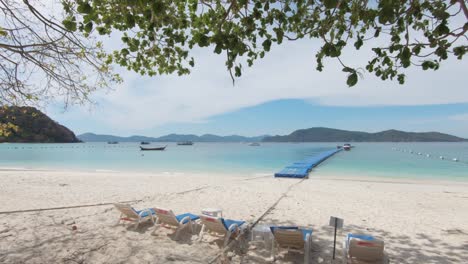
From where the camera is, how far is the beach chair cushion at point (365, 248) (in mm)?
4309

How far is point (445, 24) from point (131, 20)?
12.7 feet

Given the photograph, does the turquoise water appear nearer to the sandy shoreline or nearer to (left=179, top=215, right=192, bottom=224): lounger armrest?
the sandy shoreline

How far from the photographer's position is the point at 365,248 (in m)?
4.36

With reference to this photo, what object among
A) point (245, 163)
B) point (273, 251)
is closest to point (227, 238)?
point (273, 251)

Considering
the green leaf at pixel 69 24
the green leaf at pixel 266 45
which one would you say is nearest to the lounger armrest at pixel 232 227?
the green leaf at pixel 266 45

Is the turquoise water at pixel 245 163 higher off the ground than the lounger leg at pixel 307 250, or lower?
lower

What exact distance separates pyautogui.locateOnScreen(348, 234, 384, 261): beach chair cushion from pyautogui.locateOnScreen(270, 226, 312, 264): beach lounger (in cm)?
64

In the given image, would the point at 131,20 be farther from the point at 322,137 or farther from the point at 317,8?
the point at 322,137

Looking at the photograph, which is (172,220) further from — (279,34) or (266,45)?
(279,34)

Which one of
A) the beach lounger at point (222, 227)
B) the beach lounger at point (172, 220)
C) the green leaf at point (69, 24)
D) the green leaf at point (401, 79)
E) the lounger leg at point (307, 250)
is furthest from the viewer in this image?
the beach lounger at point (172, 220)

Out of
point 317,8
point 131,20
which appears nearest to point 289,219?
point 317,8

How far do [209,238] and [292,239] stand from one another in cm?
164

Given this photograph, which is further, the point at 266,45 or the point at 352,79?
the point at 266,45

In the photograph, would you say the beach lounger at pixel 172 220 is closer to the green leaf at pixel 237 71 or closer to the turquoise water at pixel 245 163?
the green leaf at pixel 237 71
